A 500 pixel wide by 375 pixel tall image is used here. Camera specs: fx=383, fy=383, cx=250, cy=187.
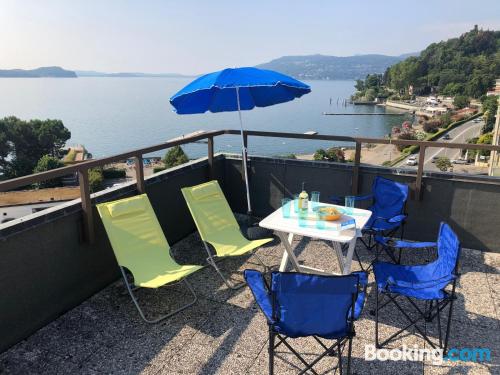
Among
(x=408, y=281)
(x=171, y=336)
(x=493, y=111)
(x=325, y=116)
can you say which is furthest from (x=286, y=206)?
(x=325, y=116)

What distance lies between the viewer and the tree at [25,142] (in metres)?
59.0

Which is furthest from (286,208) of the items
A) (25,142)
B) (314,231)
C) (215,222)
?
(25,142)

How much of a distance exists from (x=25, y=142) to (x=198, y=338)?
69.2 m

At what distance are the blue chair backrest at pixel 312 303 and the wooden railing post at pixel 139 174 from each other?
2.25 meters

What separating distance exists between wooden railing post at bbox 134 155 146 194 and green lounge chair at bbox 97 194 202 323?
34 cm

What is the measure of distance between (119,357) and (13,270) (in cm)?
99

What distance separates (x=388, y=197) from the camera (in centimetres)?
445

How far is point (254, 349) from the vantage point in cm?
273

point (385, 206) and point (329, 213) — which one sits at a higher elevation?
point (329, 213)

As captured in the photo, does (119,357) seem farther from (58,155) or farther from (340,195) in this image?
(58,155)

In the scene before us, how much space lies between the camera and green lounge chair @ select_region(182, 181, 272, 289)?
3.79m

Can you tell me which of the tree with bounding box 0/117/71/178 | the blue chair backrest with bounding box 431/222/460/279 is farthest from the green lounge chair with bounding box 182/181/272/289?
the tree with bounding box 0/117/71/178

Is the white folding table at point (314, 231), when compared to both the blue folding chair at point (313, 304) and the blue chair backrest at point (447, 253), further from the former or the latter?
the blue folding chair at point (313, 304)

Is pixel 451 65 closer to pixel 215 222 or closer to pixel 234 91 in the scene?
pixel 234 91
